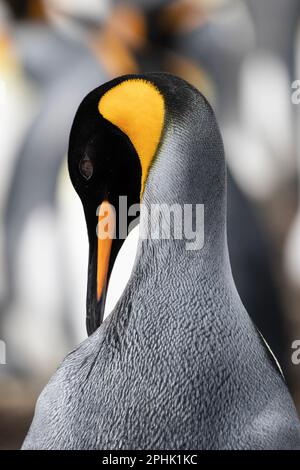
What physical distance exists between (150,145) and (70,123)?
1.02 meters

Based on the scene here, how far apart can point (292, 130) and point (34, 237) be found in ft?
2.24

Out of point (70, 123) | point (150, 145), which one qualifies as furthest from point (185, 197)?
point (70, 123)

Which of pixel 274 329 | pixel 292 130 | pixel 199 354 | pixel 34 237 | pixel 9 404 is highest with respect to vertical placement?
pixel 292 130

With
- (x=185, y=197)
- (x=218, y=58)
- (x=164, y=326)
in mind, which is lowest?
(x=164, y=326)

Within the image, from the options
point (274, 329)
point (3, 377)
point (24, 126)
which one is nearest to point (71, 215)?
point (24, 126)

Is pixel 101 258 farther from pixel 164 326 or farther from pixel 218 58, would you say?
pixel 218 58

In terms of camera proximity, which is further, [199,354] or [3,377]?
[3,377]

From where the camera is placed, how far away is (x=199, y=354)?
600 millimetres

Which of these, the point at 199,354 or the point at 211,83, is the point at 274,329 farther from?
the point at 199,354

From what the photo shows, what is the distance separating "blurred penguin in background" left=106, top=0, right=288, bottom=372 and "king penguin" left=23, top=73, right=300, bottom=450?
97 cm

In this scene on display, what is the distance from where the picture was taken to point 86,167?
65 centimetres

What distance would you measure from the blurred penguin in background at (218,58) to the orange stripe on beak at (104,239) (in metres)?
0.93

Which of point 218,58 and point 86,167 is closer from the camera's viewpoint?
point 86,167

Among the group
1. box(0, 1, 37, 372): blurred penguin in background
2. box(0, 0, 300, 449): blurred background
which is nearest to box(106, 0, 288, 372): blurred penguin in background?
box(0, 0, 300, 449): blurred background
